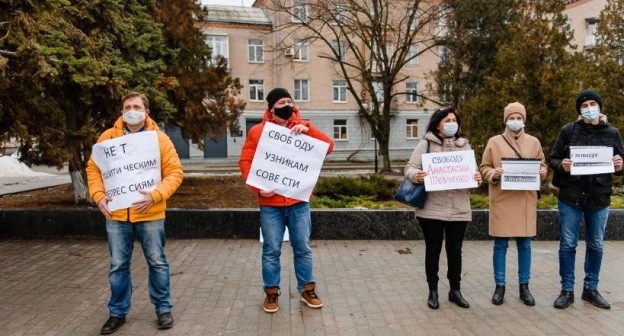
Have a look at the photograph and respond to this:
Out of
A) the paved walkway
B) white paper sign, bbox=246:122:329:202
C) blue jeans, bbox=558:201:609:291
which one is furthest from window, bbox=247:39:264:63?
blue jeans, bbox=558:201:609:291

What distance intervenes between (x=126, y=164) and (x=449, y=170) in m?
3.00

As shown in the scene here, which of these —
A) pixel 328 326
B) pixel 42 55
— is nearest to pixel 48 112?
pixel 42 55

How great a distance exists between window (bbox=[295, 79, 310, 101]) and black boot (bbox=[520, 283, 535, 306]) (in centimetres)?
3383

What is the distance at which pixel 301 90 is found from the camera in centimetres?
3819

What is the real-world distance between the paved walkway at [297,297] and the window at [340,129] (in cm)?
3203

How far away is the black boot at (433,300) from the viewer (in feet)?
15.7

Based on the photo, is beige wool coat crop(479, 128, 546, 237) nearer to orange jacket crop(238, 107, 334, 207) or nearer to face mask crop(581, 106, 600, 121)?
face mask crop(581, 106, 600, 121)

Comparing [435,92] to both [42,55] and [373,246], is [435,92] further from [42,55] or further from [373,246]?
[42,55]

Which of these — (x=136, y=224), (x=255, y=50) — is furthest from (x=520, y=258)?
(x=255, y=50)

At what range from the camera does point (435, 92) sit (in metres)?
25.7

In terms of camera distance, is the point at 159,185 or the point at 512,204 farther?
the point at 512,204

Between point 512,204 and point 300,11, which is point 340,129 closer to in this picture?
point 300,11

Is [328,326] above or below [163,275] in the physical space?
below

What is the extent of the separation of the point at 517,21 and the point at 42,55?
408 inches
